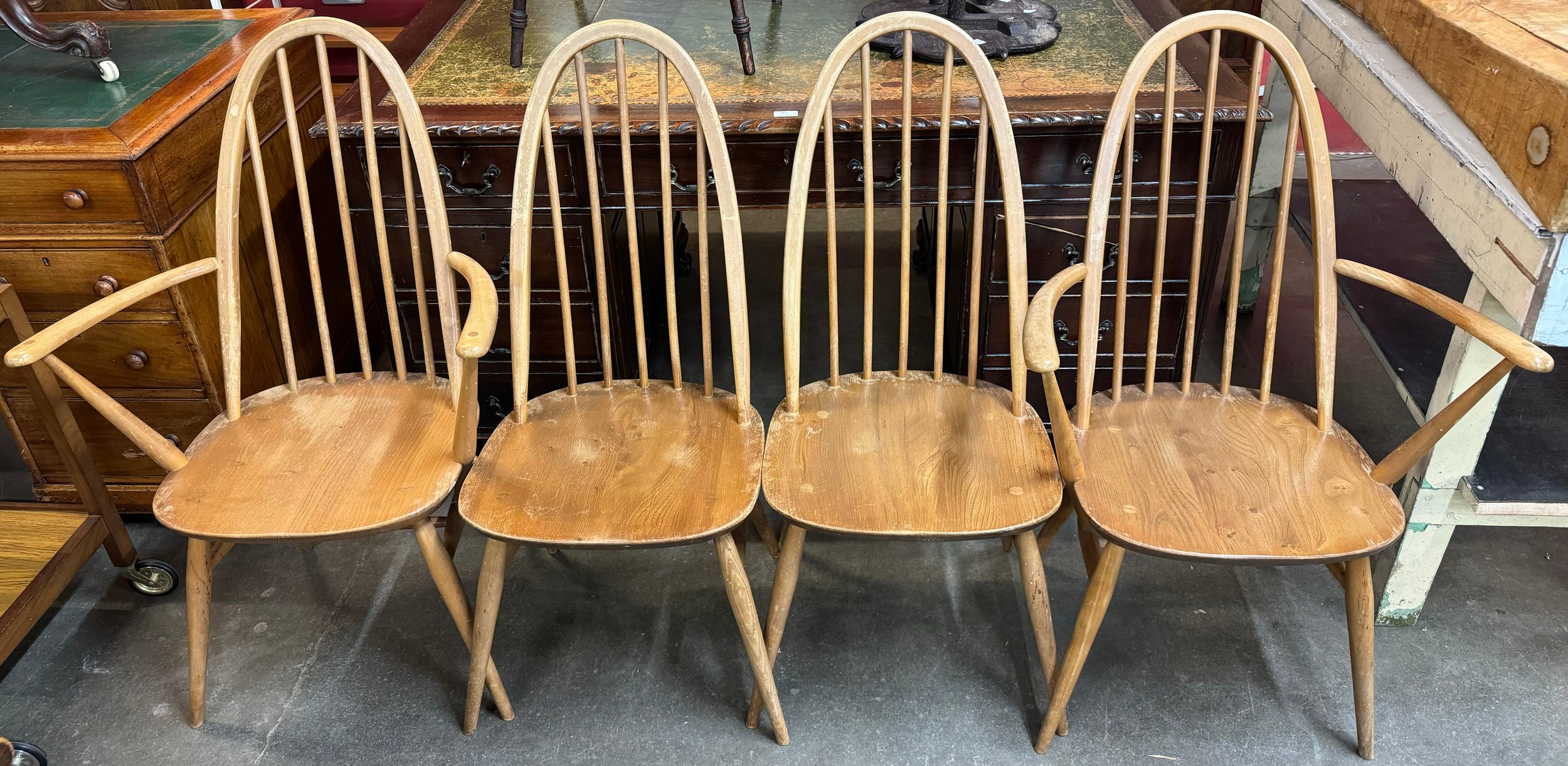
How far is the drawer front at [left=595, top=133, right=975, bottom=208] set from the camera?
189 centimetres

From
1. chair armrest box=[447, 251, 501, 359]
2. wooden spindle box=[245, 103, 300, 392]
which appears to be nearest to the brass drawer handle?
chair armrest box=[447, 251, 501, 359]

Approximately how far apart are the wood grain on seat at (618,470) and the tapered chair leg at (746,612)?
80 mm

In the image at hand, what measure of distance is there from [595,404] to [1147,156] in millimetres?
1099

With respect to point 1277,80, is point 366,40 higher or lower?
higher

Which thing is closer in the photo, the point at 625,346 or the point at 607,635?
the point at 607,635

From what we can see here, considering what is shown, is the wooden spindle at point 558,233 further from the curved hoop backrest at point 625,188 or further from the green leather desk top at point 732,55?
the green leather desk top at point 732,55

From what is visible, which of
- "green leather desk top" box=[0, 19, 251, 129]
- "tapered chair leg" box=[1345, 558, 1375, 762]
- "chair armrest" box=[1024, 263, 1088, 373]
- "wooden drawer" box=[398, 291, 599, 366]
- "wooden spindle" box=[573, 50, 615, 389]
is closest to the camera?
"chair armrest" box=[1024, 263, 1088, 373]

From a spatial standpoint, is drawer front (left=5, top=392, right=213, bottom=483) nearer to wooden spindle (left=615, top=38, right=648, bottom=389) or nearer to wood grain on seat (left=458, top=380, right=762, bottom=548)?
wood grain on seat (left=458, top=380, right=762, bottom=548)

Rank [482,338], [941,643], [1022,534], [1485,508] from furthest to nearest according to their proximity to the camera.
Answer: [941,643], [1485,508], [1022,534], [482,338]

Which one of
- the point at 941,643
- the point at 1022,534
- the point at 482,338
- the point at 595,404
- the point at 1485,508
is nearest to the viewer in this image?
the point at 482,338

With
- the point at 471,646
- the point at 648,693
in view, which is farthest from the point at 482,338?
the point at 648,693

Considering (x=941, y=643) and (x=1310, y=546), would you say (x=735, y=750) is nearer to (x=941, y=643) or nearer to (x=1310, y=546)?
(x=941, y=643)

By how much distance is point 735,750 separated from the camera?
5.58 feet

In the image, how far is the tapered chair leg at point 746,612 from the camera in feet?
5.05
